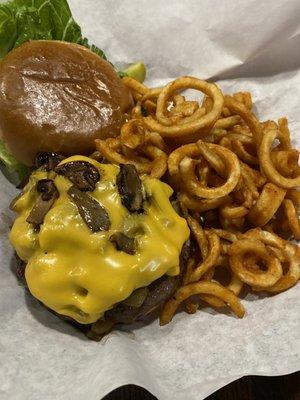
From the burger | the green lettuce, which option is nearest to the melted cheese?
the burger

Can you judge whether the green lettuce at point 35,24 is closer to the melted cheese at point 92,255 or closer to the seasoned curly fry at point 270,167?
the melted cheese at point 92,255

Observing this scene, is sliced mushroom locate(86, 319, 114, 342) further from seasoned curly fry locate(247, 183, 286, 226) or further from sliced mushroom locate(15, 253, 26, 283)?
seasoned curly fry locate(247, 183, 286, 226)

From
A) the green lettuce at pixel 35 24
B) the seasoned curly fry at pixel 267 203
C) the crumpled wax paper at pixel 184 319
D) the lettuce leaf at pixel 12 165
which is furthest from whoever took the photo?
the green lettuce at pixel 35 24

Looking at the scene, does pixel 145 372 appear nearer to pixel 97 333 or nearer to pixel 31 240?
pixel 97 333

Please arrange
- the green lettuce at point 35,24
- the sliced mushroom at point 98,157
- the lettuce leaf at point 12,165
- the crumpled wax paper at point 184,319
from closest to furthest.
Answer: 1. the crumpled wax paper at point 184,319
2. the sliced mushroom at point 98,157
3. the lettuce leaf at point 12,165
4. the green lettuce at point 35,24

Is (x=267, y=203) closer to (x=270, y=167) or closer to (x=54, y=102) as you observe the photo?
(x=270, y=167)

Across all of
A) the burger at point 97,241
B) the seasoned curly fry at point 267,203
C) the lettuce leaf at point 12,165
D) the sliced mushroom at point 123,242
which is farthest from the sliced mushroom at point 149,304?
the lettuce leaf at point 12,165

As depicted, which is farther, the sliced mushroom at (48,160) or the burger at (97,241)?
the sliced mushroom at (48,160)
